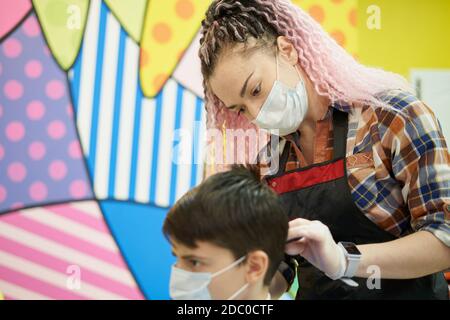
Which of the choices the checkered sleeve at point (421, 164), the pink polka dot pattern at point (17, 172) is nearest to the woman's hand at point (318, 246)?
the checkered sleeve at point (421, 164)

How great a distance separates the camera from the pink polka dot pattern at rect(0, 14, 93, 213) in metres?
2.43

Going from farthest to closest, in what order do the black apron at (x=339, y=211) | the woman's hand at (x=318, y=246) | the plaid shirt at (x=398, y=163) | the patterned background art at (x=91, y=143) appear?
the patterned background art at (x=91, y=143)
the black apron at (x=339, y=211)
the plaid shirt at (x=398, y=163)
the woman's hand at (x=318, y=246)

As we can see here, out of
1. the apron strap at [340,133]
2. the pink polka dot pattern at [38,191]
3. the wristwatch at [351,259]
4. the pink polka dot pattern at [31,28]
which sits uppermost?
the pink polka dot pattern at [31,28]

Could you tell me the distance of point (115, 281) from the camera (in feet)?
7.86

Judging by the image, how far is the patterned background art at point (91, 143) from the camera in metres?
2.39

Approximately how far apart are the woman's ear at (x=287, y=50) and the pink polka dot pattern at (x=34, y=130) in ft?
4.51

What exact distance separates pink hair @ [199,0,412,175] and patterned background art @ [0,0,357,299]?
101cm

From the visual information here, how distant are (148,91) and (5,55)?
0.71m

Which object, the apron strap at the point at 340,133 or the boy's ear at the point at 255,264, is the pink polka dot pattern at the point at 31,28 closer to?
the apron strap at the point at 340,133

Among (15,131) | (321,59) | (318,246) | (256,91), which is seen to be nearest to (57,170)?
(15,131)

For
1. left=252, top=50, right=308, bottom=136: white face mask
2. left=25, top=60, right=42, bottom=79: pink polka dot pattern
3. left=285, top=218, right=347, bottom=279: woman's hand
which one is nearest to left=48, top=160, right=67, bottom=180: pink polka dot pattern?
left=25, top=60, right=42, bottom=79: pink polka dot pattern

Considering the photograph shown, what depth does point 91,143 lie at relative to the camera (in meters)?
2.46
